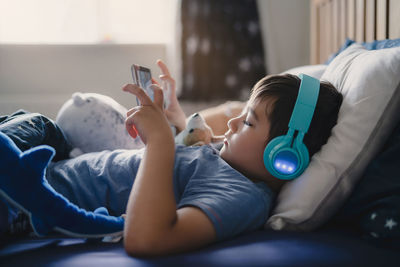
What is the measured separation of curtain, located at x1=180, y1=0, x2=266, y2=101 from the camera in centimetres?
245

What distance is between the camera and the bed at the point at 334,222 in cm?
60

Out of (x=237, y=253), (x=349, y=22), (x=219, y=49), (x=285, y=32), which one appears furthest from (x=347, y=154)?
(x=285, y=32)

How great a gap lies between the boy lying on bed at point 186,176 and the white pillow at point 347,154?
0.18ft

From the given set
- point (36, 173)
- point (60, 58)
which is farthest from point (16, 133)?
point (60, 58)

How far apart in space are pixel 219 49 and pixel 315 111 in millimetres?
1761

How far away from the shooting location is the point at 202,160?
85cm

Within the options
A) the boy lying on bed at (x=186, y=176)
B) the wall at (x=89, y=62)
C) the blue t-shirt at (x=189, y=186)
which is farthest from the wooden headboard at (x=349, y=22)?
the blue t-shirt at (x=189, y=186)

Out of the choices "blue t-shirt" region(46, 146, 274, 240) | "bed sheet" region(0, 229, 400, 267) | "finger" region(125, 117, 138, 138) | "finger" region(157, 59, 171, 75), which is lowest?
"bed sheet" region(0, 229, 400, 267)

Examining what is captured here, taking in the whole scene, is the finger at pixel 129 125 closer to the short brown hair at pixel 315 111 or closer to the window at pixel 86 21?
the short brown hair at pixel 315 111

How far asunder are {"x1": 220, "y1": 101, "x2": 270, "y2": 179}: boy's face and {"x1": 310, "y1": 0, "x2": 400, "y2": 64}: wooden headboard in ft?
2.04

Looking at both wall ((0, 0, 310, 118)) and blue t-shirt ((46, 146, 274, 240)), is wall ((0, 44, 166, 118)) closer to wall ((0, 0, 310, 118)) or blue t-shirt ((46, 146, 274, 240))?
wall ((0, 0, 310, 118))

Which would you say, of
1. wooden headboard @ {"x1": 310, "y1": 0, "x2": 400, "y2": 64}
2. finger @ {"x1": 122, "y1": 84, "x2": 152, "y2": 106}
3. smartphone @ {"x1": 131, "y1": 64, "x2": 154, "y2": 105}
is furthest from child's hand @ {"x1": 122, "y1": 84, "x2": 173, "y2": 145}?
wooden headboard @ {"x1": 310, "y1": 0, "x2": 400, "y2": 64}

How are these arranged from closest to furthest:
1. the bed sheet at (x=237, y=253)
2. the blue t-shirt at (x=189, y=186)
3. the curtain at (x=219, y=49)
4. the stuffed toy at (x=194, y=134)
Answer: the bed sheet at (x=237, y=253) → the blue t-shirt at (x=189, y=186) → the stuffed toy at (x=194, y=134) → the curtain at (x=219, y=49)

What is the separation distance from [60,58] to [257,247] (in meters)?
2.24
